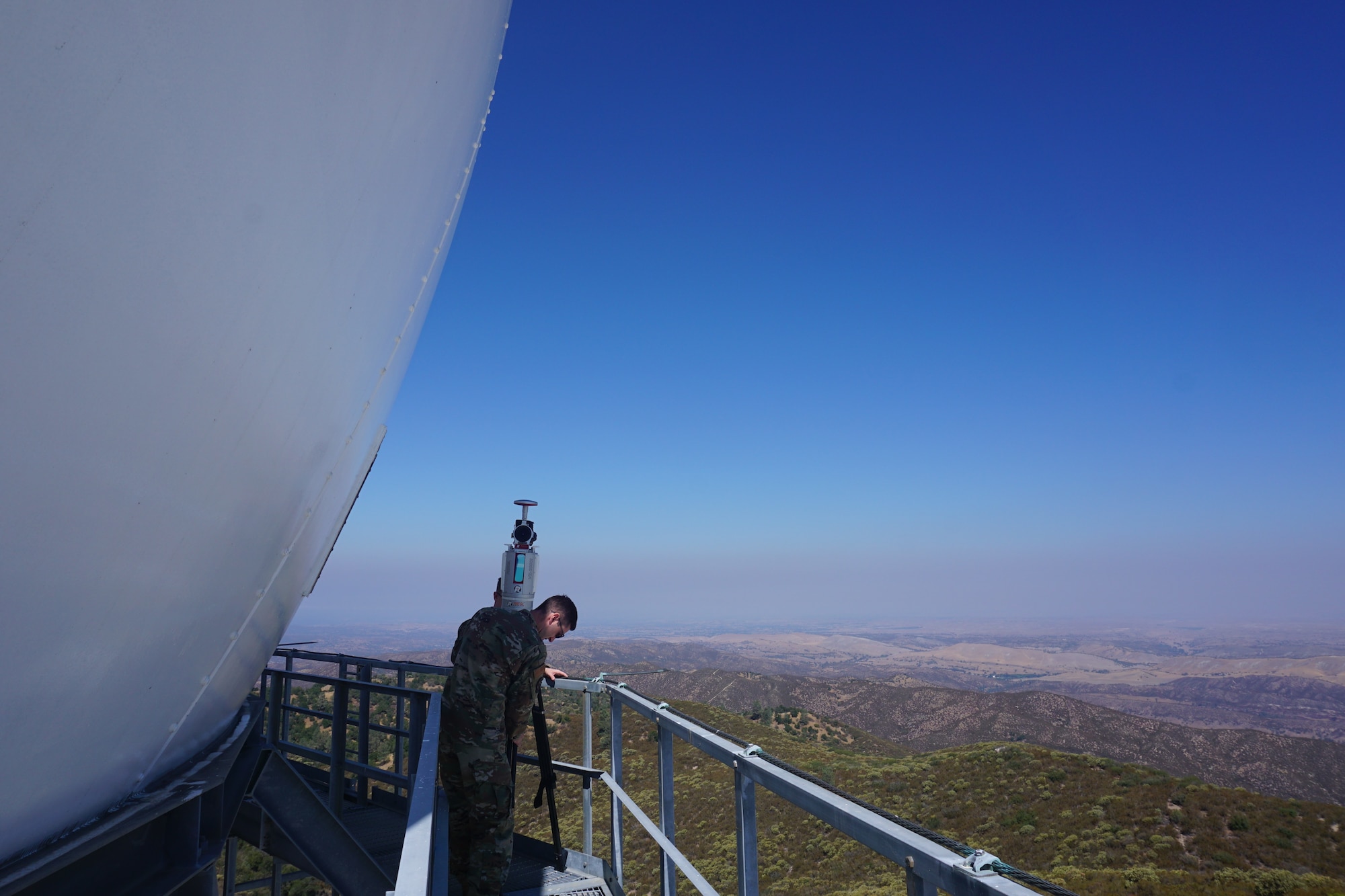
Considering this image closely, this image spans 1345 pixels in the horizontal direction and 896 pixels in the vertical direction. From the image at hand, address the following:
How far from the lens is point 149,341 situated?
134 centimetres

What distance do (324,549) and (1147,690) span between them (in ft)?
648

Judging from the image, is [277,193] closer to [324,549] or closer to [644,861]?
[324,549]

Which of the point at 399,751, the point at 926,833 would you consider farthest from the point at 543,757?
the point at 926,833

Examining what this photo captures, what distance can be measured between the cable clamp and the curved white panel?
5.97 feet

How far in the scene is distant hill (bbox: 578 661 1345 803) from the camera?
54344mm

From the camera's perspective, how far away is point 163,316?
1.36 meters

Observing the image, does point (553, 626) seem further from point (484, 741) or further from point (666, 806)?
point (666, 806)

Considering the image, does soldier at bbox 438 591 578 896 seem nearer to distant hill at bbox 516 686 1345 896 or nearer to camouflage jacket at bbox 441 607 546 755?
camouflage jacket at bbox 441 607 546 755

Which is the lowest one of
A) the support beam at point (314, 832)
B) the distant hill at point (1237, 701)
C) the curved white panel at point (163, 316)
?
the distant hill at point (1237, 701)

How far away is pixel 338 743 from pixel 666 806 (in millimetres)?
3142

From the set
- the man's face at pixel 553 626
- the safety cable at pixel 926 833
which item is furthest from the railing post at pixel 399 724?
the safety cable at pixel 926 833

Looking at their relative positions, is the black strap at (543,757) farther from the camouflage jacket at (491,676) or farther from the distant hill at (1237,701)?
the distant hill at (1237,701)

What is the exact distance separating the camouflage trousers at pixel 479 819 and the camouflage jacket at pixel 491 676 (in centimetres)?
13

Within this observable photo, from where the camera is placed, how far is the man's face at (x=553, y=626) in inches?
153
